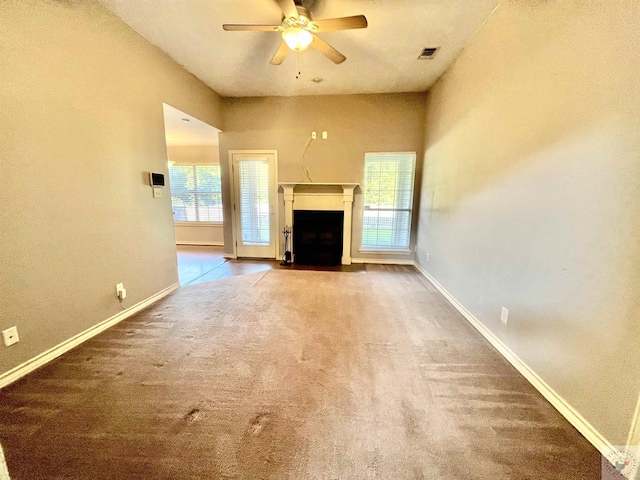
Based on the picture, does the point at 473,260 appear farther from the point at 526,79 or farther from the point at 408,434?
the point at 408,434

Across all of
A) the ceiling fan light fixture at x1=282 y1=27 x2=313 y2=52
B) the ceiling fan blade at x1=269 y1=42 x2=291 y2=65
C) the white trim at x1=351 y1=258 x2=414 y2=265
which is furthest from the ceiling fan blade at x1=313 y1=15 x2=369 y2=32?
the white trim at x1=351 y1=258 x2=414 y2=265

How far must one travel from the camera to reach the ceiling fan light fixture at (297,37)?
6.87 feet

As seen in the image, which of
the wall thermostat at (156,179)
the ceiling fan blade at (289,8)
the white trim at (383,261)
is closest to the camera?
the ceiling fan blade at (289,8)

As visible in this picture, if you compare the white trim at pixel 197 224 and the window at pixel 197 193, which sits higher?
the window at pixel 197 193

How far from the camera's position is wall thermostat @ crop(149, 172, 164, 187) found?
107 inches

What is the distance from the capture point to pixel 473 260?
2.41m

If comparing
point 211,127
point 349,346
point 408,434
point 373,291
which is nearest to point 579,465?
point 408,434

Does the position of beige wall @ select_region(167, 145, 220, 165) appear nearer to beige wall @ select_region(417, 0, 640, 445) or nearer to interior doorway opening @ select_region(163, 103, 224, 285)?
interior doorway opening @ select_region(163, 103, 224, 285)

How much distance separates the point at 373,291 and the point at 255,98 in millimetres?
3806

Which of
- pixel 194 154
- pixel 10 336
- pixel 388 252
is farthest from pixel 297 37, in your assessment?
pixel 194 154

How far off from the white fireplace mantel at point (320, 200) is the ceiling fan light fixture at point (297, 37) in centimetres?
228

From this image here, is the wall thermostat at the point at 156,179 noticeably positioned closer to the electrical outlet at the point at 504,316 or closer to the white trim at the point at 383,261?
the white trim at the point at 383,261

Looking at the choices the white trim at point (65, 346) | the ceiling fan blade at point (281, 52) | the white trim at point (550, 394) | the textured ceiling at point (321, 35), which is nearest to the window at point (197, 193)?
the textured ceiling at point (321, 35)

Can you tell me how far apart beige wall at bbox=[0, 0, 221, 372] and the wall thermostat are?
0.07m
